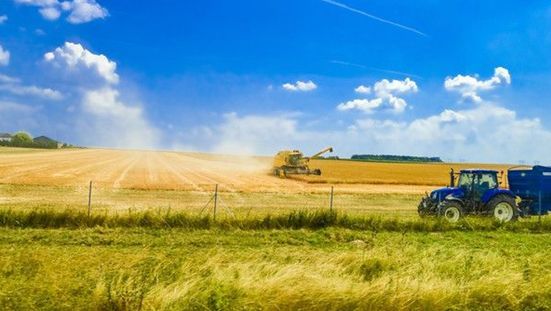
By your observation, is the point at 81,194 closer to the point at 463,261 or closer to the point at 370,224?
the point at 370,224

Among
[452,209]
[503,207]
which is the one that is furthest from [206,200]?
[503,207]

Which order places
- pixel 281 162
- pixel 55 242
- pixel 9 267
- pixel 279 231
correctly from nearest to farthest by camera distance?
pixel 9 267, pixel 55 242, pixel 279 231, pixel 281 162

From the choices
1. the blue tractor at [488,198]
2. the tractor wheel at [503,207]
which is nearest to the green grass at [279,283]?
the blue tractor at [488,198]

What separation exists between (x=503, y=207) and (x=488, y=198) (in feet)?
2.47

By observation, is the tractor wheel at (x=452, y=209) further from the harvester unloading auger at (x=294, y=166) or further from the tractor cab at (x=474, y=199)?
the harvester unloading auger at (x=294, y=166)

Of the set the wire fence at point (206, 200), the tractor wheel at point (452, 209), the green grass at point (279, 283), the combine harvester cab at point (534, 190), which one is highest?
the combine harvester cab at point (534, 190)

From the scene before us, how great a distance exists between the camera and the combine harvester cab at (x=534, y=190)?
23.6 meters

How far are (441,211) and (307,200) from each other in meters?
12.1

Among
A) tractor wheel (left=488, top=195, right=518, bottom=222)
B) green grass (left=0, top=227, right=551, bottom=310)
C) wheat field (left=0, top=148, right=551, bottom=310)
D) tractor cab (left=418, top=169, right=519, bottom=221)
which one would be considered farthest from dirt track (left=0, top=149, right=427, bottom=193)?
green grass (left=0, top=227, right=551, bottom=310)

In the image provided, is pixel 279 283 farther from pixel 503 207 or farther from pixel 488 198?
pixel 503 207

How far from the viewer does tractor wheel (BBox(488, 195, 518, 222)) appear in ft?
72.4

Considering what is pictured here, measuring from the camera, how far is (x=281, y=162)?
60.3 meters

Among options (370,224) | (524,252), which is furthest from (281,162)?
(524,252)

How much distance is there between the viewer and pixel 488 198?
22.3 meters
